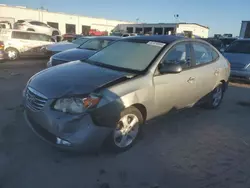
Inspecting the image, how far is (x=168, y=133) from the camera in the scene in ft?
14.9

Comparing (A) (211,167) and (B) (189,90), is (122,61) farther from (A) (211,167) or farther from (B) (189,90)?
(A) (211,167)

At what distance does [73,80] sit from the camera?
3541mm

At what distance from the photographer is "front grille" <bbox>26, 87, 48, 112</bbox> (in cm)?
331

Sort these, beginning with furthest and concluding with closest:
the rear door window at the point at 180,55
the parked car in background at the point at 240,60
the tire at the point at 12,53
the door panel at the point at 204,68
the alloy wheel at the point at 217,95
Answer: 1. the tire at the point at 12,53
2. the parked car in background at the point at 240,60
3. the alloy wheel at the point at 217,95
4. the door panel at the point at 204,68
5. the rear door window at the point at 180,55

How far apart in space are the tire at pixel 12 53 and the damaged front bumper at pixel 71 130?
11.2m

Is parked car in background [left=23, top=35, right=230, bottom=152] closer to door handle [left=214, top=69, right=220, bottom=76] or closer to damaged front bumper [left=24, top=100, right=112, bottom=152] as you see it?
damaged front bumper [left=24, top=100, right=112, bottom=152]

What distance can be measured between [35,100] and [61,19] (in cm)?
4588

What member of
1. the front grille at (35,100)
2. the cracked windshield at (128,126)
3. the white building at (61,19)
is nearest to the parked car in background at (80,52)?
the cracked windshield at (128,126)

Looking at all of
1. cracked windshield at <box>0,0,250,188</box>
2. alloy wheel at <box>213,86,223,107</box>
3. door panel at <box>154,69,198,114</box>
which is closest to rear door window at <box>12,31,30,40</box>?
cracked windshield at <box>0,0,250,188</box>

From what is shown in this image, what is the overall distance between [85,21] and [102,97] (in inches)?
1944

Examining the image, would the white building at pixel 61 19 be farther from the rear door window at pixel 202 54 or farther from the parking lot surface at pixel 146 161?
the parking lot surface at pixel 146 161

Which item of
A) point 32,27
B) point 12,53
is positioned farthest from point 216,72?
point 32,27

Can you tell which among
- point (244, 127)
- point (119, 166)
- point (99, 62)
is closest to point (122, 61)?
point (99, 62)

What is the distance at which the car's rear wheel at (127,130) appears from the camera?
3.58 metres
